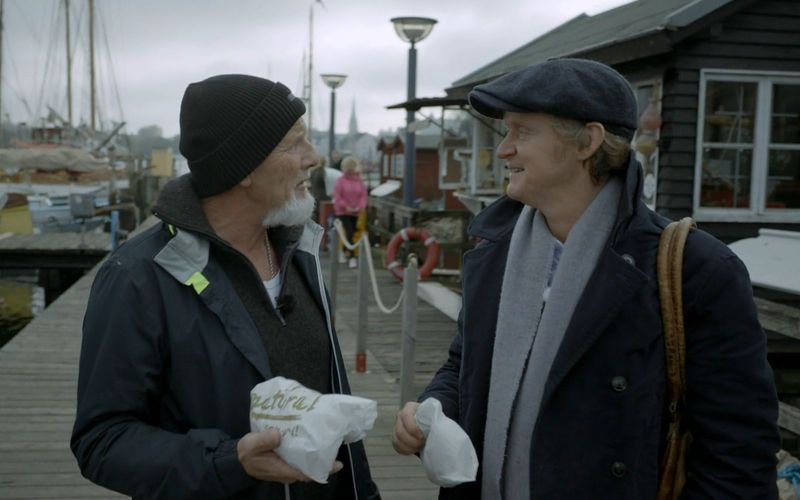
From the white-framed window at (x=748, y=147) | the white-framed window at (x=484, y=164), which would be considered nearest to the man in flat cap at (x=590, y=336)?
the white-framed window at (x=748, y=147)

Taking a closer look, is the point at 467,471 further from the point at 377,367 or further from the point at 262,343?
the point at 377,367

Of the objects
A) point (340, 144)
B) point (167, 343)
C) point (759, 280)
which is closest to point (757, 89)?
point (759, 280)

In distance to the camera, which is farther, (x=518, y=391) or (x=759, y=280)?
(x=759, y=280)

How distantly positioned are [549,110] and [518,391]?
0.71 meters

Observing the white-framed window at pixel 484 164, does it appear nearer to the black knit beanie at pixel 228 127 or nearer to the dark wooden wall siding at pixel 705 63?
the dark wooden wall siding at pixel 705 63

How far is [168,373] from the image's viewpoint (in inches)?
83.0

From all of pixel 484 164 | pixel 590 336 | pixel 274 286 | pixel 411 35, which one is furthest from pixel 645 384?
pixel 484 164

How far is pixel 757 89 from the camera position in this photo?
9.03m

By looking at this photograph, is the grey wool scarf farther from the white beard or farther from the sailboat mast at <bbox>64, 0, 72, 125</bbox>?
the sailboat mast at <bbox>64, 0, 72, 125</bbox>

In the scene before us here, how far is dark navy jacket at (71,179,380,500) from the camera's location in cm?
197

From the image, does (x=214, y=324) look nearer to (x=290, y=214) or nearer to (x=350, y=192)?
(x=290, y=214)

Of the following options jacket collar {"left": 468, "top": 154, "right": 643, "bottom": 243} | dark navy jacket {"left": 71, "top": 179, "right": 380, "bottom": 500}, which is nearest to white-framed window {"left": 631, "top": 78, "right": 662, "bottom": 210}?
jacket collar {"left": 468, "top": 154, "right": 643, "bottom": 243}

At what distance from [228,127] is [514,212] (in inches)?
33.1

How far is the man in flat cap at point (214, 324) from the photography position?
1981mm
